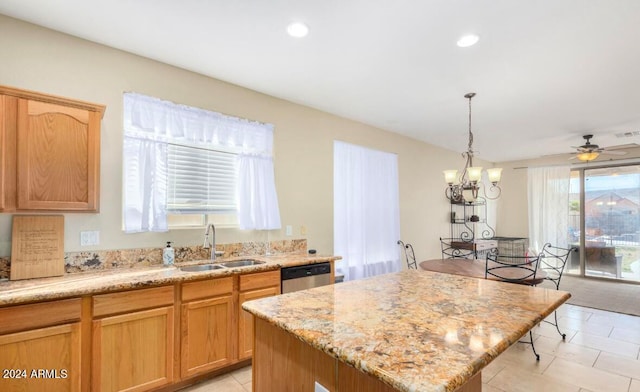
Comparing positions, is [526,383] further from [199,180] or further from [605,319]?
[199,180]

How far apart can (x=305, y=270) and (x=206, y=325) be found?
99cm

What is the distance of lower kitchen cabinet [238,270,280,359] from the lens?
264 cm

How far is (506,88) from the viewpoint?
3.34 m

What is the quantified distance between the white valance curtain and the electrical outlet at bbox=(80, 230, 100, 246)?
0.21 meters

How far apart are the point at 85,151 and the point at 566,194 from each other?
8263mm

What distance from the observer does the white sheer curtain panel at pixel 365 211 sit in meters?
4.34

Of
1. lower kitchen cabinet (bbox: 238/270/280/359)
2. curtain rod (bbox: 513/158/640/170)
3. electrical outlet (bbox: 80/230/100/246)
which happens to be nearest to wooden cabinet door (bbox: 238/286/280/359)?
lower kitchen cabinet (bbox: 238/270/280/359)

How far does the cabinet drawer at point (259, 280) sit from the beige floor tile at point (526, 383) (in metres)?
1.99

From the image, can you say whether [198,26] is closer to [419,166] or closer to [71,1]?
[71,1]

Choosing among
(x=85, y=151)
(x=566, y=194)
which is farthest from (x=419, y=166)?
(x=85, y=151)

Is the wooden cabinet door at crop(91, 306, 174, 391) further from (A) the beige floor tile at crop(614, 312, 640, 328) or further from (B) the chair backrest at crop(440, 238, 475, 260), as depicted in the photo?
(B) the chair backrest at crop(440, 238, 475, 260)

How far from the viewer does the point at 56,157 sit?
2.12 meters

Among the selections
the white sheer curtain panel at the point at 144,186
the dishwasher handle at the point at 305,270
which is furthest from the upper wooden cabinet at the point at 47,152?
the dishwasher handle at the point at 305,270

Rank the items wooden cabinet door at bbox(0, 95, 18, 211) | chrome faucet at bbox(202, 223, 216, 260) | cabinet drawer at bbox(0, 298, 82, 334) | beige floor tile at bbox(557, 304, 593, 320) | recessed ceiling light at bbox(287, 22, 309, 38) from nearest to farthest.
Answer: cabinet drawer at bbox(0, 298, 82, 334), wooden cabinet door at bbox(0, 95, 18, 211), recessed ceiling light at bbox(287, 22, 309, 38), chrome faucet at bbox(202, 223, 216, 260), beige floor tile at bbox(557, 304, 593, 320)
